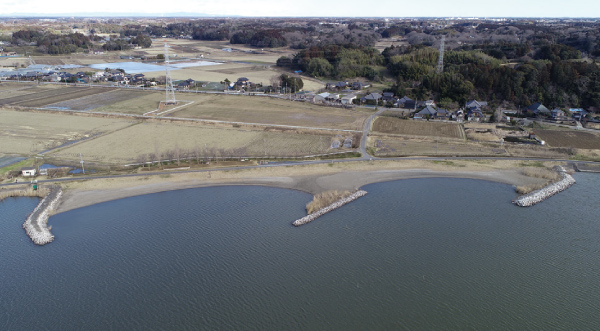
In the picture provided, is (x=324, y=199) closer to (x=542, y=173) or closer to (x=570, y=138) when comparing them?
(x=542, y=173)

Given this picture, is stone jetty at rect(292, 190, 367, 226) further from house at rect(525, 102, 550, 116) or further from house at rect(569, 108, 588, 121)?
house at rect(569, 108, 588, 121)

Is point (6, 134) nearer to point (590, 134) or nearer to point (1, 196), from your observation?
point (1, 196)

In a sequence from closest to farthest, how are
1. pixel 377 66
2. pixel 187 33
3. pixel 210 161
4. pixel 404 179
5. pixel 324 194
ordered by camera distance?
pixel 324 194 → pixel 404 179 → pixel 210 161 → pixel 377 66 → pixel 187 33

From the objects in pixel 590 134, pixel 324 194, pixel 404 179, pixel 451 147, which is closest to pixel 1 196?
pixel 324 194

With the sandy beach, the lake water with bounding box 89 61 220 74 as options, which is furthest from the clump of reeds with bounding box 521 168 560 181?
the lake water with bounding box 89 61 220 74

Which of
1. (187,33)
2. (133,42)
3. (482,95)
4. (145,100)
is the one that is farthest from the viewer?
(187,33)

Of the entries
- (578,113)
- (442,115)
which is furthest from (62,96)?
(578,113)
